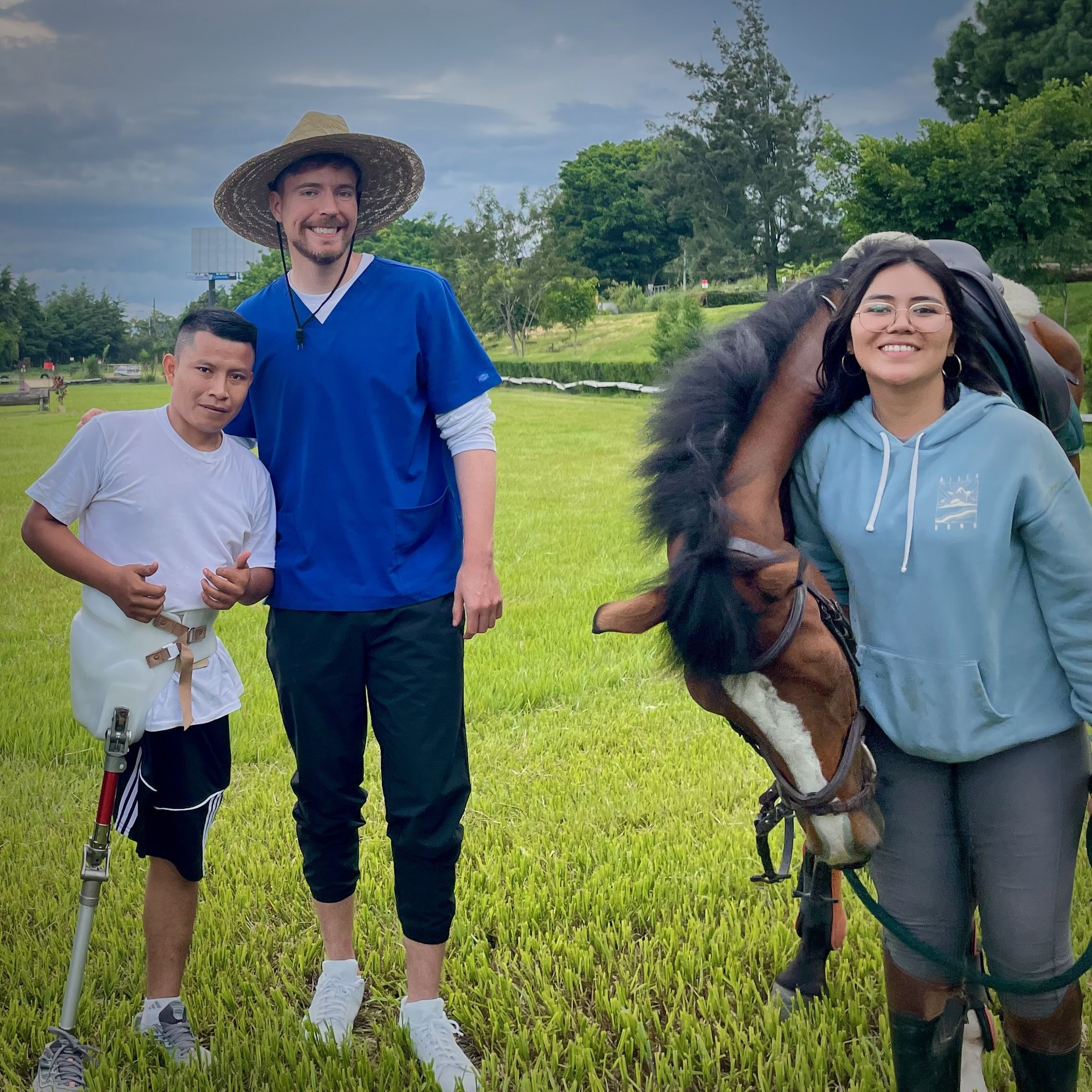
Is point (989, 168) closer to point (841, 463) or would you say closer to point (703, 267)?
point (841, 463)

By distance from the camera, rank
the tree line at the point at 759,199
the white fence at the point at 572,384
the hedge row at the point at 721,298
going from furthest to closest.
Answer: the hedge row at the point at 721,298 → the white fence at the point at 572,384 → the tree line at the point at 759,199

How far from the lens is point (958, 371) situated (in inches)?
66.8

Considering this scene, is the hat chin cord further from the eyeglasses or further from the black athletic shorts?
the eyeglasses

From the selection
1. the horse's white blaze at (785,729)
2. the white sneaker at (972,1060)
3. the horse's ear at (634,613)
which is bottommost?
the white sneaker at (972,1060)

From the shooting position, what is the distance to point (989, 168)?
42.3ft

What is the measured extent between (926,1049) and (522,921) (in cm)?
124

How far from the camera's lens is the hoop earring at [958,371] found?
168 centimetres

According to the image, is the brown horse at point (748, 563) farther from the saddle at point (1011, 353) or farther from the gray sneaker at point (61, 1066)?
the gray sneaker at point (61, 1066)

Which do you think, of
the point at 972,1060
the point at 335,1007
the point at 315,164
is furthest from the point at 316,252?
the point at 972,1060

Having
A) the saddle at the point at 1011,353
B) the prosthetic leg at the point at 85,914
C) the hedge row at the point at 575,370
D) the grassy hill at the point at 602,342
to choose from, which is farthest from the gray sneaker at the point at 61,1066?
the grassy hill at the point at 602,342

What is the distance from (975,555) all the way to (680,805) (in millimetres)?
2094

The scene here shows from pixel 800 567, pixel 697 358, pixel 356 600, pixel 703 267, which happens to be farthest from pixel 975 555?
pixel 703 267

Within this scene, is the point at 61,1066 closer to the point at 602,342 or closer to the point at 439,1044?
the point at 439,1044

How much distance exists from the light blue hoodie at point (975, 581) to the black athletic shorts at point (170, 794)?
147 centimetres
